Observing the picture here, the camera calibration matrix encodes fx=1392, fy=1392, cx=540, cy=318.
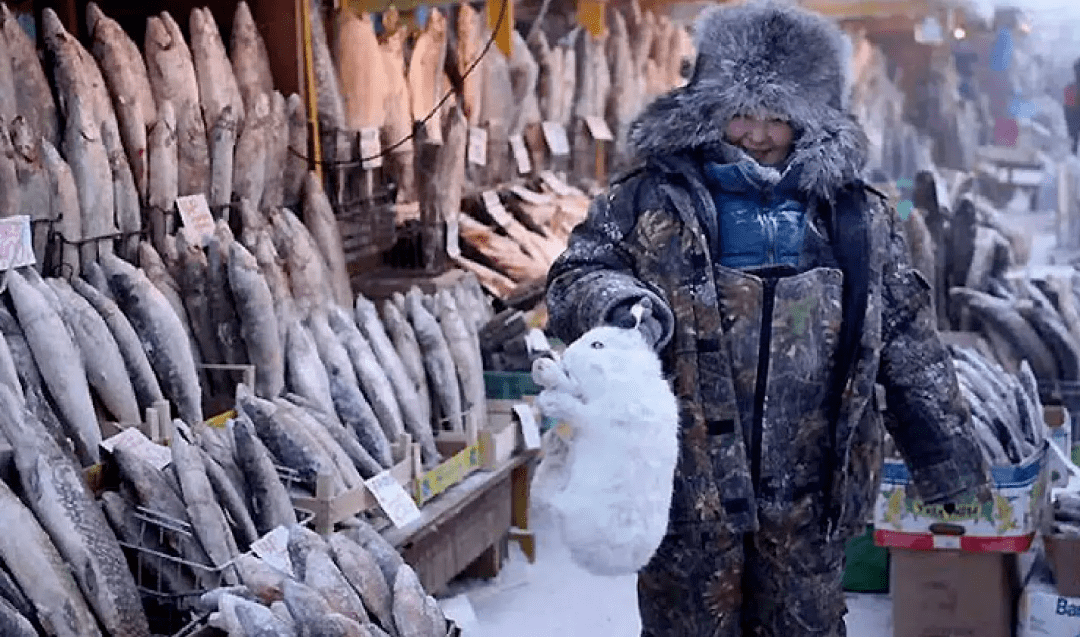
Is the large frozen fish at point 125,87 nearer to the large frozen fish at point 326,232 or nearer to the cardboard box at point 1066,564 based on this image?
the large frozen fish at point 326,232

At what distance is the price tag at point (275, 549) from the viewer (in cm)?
273

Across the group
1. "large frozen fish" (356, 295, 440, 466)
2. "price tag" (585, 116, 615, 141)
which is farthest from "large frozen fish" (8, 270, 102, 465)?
"price tag" (585, 116, 615, 141)

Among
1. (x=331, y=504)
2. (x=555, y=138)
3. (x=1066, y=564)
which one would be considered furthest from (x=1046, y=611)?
(x=555, y=138)

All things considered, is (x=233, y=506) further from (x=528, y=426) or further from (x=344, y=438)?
(x=528, y=426)

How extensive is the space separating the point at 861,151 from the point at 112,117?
2038mm

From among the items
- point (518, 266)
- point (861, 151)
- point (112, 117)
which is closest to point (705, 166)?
point (861, 151)

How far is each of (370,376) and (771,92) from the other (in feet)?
5.79

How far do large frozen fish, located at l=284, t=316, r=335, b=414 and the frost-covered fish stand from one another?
443 mm

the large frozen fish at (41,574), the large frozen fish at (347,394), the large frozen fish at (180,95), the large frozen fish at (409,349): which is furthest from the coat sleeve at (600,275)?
the large frozen fish at (180,95)

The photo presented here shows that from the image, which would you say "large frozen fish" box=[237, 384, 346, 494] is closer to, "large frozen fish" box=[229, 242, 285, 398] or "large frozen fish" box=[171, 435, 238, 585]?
"large frozen fish" box=[229, 242, 285, 398]

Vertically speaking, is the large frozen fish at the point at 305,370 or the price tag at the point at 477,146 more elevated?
the price tag at the point at 477,146

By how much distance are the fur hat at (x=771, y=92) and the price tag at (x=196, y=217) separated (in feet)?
5.41

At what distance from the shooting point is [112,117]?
11.8 feet

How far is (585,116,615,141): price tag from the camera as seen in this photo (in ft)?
21.7
